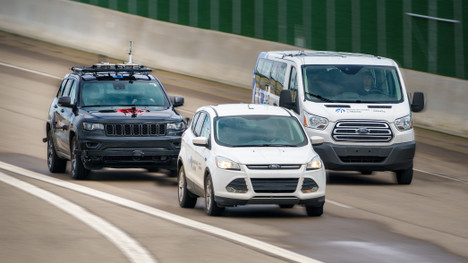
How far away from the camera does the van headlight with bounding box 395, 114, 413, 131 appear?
19094mm

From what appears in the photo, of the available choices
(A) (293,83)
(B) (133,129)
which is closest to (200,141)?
(B) (133,129)

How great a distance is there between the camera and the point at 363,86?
19.7 m

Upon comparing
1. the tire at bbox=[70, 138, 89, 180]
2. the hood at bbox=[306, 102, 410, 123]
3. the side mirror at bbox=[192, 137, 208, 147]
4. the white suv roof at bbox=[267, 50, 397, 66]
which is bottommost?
the tire at bbox=[70, 138, 89, 180]

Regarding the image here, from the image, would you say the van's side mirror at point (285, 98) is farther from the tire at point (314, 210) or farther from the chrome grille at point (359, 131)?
the tire at point (314, 210)

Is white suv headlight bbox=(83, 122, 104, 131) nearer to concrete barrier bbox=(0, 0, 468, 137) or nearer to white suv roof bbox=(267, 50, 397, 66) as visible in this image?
white suv roof bbox=(267, 50, 397, 66)

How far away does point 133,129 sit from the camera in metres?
18.8

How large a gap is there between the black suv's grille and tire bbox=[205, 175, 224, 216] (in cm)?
389

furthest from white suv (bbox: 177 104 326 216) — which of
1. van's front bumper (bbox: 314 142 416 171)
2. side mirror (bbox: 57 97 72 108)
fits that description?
side mirror (bbox: 57 97 72 108)

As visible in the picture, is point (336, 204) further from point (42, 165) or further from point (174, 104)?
point (42, 165)

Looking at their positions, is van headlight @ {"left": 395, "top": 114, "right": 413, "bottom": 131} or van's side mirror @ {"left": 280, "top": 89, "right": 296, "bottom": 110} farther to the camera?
van's side mirror @ {"left": 280, "top": 89, "right": 296, "bottom": 110}

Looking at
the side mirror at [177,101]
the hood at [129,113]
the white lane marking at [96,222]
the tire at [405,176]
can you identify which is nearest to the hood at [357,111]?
the tire at [405,176]

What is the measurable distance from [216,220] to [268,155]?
3.82ft

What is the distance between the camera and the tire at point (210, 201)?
48.9 feet

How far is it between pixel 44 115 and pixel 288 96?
409 inches
